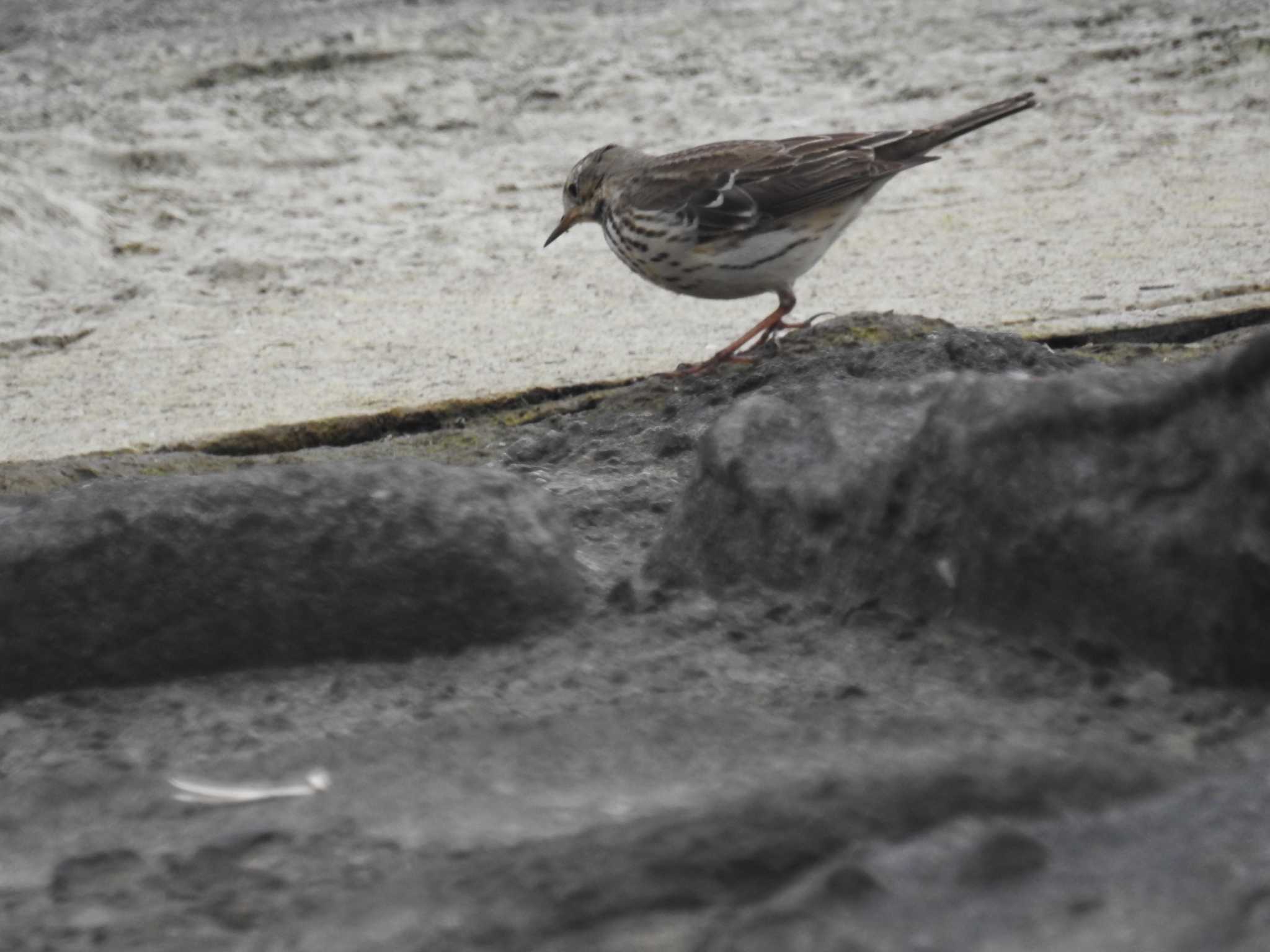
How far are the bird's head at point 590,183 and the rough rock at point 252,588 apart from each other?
255 cm

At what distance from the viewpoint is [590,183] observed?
4.76m

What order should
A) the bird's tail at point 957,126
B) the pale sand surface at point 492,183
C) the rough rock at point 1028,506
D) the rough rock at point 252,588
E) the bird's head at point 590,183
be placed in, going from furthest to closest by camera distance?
the bird's head at point 590,183 < the bird's tail at point 957,126 < the pale sand surface at point 492,183 < the rough rock at point 252,588 < the rough rock at point 1028,506

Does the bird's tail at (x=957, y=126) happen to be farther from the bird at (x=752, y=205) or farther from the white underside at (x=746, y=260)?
the white underside at (x=746, y=260)

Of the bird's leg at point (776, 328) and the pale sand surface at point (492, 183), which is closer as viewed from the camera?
the bird's leg at point (776, 328)

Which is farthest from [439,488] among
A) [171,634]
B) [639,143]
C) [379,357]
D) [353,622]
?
[639,143]

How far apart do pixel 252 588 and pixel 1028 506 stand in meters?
1.04

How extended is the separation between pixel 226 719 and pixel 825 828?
92cm

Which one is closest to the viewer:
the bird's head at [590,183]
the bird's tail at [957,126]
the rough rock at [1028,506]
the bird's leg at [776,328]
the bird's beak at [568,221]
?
the rough rock at [1028,506]

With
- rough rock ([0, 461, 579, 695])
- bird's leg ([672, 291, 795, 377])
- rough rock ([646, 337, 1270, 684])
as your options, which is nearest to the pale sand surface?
bird's leg ([672, 291, 795, 377])

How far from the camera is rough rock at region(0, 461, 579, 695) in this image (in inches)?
88.0

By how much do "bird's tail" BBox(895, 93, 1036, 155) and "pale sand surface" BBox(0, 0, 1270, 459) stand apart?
1.17ft

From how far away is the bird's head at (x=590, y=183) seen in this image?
15.5ft

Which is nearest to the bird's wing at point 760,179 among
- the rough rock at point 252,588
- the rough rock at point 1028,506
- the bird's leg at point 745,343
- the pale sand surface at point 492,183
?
the bird's leg at point 745,343

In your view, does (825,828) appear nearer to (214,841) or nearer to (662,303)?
(214,841)
